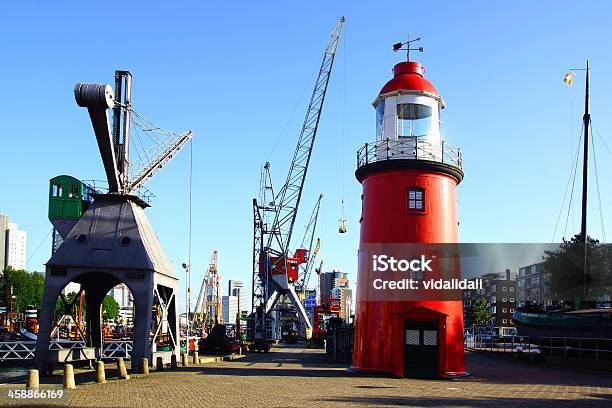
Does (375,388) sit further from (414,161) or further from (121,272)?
(121,272)

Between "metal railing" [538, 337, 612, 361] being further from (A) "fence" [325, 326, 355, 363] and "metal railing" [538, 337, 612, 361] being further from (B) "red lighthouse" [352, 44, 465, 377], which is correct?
(A) "fence" [325, 326, 355, 363]

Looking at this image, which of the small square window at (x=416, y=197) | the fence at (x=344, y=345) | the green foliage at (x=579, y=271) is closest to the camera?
the small square window at (x=416, y=197)

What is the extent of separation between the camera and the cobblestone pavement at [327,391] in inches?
771

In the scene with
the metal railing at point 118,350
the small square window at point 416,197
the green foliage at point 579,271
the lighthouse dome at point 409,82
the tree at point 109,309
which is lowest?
the tree at point 109,309

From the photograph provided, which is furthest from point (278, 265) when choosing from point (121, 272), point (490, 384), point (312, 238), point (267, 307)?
point (490, 384)

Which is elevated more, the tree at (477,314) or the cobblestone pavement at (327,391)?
the cobblestone pavement at (327,391)

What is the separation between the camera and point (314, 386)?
24594 millimetres

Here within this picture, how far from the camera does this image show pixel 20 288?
12238cm

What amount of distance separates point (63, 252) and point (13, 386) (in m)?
10.4

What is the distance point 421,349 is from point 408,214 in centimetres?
594

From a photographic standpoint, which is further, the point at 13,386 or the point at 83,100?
the point at 83,100

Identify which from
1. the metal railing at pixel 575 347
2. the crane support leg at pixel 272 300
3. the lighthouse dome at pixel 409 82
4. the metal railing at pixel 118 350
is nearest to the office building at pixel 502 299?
the crane support leg at pixel 272 300

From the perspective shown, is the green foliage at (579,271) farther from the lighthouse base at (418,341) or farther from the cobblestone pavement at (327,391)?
the lighthouse base at (418,341)

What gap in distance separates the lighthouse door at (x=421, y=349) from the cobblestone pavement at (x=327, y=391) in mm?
1329
